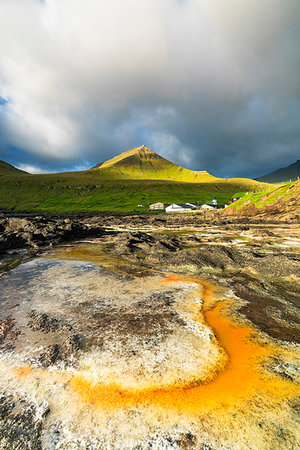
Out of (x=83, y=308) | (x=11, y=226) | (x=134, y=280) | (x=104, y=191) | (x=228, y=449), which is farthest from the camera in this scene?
(x=104, y=191)

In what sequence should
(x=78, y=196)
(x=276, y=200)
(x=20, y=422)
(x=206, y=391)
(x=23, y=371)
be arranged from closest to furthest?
1. (x=20, y=422)
2. (x=206, y=391)
3. (x=23, y=371)
4. (x=276, y=200)
5. (x=78, y=196)

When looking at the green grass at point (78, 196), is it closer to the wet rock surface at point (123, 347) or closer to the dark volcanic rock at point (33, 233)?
the dark volcanic rock at point (33, 233)

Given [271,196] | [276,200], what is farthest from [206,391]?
[271,196]

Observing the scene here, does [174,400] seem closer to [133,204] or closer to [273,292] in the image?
[273,292]

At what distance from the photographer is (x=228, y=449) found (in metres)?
3.27

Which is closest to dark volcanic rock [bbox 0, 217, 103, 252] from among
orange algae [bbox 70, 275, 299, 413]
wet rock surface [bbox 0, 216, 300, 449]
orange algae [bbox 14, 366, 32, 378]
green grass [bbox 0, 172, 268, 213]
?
wet rock surface [bbox 0, 216, 300, 449]

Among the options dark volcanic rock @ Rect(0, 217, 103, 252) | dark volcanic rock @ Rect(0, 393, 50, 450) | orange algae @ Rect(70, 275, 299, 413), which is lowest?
dark volcanic rock @ Rect(0, 217, 103, 252)

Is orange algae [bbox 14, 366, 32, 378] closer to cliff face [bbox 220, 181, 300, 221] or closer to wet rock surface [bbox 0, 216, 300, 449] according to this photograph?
wet rock surface [bbox 0, 216, 300, 449]

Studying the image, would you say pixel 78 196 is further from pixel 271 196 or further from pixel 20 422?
pixel 20 422

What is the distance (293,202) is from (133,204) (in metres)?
88.0

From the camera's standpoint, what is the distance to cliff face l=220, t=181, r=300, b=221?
55.8 metres

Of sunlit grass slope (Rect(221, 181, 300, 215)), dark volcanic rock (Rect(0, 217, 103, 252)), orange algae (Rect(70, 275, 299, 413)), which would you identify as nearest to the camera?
orange algae (Rect(70, 275, 299, 413))

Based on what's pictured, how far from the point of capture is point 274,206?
6069 cm

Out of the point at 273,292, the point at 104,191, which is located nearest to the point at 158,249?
the point at 273,292
